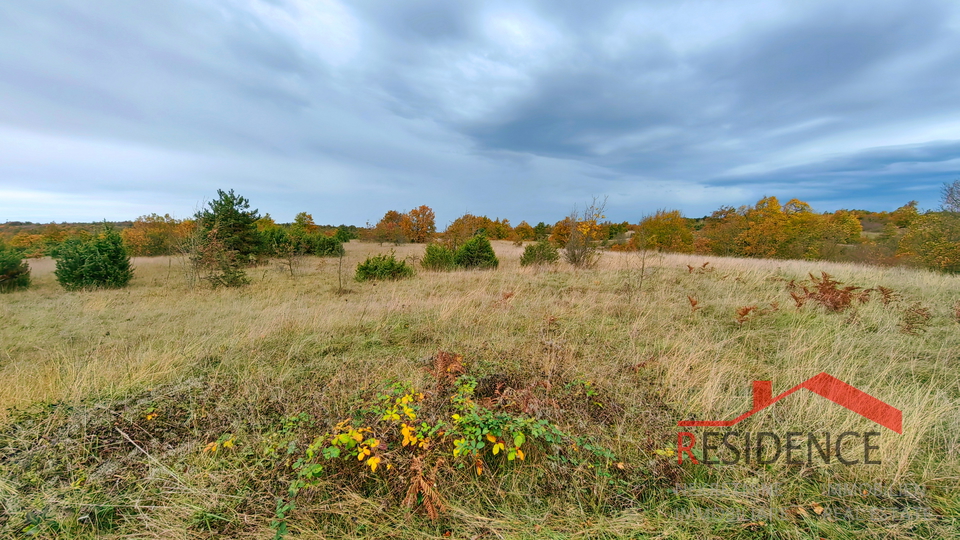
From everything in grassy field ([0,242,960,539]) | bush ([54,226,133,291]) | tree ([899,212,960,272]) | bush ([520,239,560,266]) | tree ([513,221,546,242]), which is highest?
tree ([513,221,546,242])

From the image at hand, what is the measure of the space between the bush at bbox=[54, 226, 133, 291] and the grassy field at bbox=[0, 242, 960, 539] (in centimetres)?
788

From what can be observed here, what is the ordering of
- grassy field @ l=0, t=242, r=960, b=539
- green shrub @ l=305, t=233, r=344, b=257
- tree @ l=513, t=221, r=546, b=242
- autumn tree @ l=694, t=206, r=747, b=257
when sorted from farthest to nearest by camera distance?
1. tree @ l=513, t=221, r=546, b=242
2. autumn tree @ l=694, t=206, r=747, b=257
3. green shrub @ l=305, t=233, r=344, b=257
4. grassy field @ l=0, t=242, r=960, b=539

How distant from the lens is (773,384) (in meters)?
3.25

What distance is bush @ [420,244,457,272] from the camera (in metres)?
13.1

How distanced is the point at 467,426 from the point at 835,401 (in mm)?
3251

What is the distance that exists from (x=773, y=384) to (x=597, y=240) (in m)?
10.7

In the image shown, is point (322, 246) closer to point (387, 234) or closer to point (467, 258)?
point (387, 234)

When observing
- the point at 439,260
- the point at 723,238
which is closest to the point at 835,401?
the point at 439,260

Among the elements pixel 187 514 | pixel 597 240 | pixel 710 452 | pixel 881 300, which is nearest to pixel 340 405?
pixel 187 514

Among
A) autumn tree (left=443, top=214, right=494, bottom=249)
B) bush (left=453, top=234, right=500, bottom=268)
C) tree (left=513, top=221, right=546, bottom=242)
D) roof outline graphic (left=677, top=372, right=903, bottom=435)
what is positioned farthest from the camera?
tree (left=513, top=221, right=546, bottom=242)

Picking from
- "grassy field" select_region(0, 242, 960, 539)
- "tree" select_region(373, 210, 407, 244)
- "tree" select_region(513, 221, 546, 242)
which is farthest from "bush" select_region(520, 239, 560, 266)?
"tree" select_region(513, 221, 546, 242)

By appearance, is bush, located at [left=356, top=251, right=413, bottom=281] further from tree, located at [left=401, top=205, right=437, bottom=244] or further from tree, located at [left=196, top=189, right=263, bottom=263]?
tree, located at [left=401, top=205, right=437, bottom=244]

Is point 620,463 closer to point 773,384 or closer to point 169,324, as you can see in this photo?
point 773,384

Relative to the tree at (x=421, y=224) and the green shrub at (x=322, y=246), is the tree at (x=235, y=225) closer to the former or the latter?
the green shrub at (x=322, y=246)
